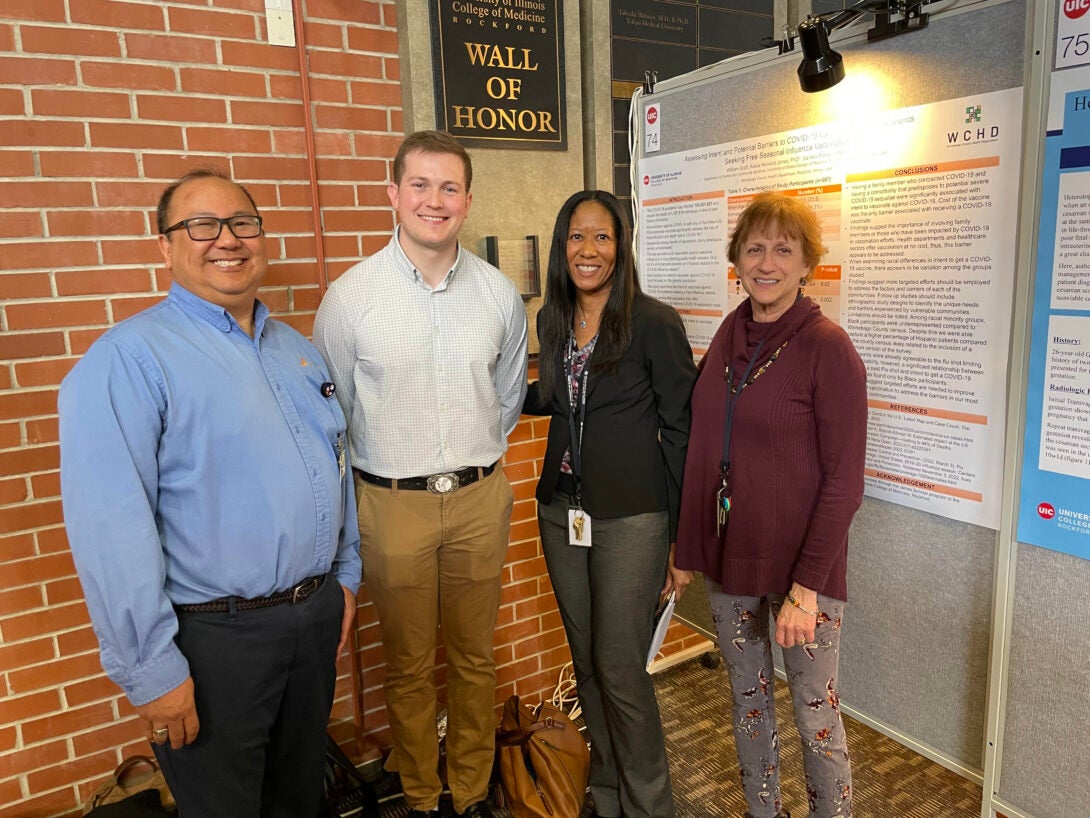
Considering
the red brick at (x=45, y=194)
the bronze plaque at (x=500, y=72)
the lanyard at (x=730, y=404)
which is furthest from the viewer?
the bronze plaque at (x=500, y=72)

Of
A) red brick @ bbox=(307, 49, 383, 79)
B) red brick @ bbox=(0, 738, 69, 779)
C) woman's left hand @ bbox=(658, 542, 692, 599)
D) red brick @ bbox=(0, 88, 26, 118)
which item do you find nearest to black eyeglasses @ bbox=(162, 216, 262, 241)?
red brick @ bbox=(0, 88, 26, 118)

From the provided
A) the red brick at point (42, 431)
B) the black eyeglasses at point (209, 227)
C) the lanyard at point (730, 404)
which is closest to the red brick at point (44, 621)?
the red brick at point (42, 431)

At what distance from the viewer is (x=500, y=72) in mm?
2318

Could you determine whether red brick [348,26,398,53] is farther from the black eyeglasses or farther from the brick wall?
the black eyeglasses

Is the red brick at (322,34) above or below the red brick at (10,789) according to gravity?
above

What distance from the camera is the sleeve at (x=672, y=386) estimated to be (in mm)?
1787

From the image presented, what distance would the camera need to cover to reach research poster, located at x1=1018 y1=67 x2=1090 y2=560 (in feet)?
4.59

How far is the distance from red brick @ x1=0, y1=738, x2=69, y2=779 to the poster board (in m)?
2.12

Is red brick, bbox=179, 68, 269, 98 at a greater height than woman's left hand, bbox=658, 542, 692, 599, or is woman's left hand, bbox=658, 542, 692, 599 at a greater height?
red brick, bbox=179, 68, 269, 98

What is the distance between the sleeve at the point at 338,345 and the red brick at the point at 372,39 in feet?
2.59

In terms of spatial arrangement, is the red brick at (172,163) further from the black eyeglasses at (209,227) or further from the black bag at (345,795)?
the black bag at (345,795)

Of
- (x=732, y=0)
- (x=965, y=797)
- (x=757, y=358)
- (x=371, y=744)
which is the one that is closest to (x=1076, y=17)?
(x=757, y=358)

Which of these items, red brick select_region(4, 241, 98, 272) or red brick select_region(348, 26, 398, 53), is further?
red brick select_region(348, 26, 398, 53)

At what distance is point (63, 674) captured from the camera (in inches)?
76.5
